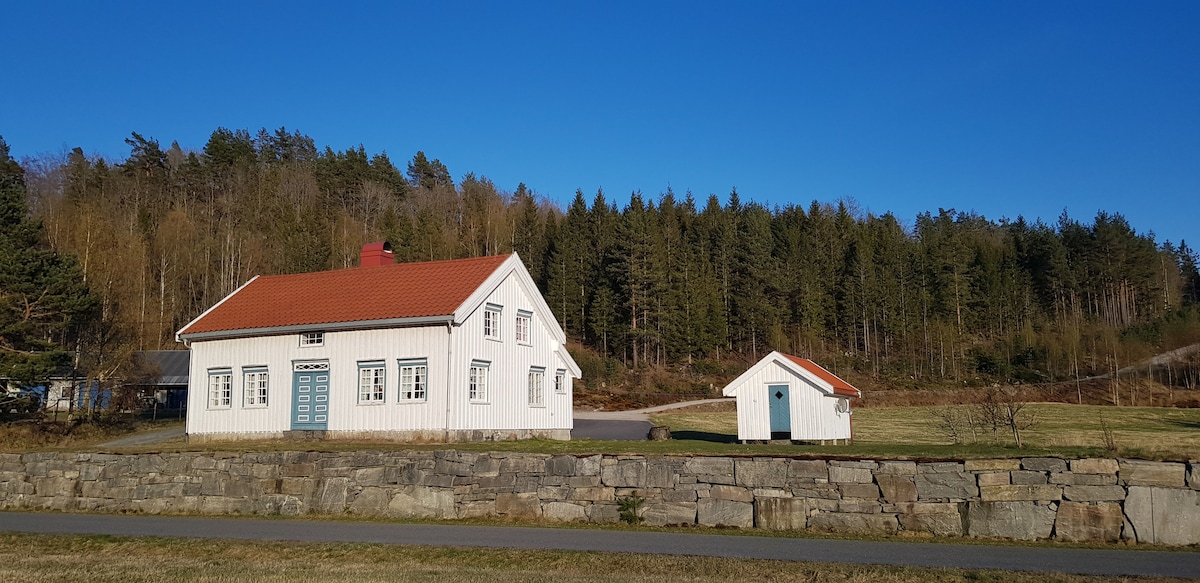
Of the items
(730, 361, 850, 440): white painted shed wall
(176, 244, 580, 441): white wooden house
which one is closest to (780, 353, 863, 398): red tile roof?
(730, 361, 850, 440): white painted shed wall

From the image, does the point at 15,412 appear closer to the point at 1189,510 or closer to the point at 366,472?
the point at 366,472

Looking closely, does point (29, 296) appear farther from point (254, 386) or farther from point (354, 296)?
point (354, 296)

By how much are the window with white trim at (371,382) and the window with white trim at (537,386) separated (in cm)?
545

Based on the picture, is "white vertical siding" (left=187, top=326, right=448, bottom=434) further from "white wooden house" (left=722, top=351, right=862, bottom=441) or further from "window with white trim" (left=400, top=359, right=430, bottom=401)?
"white wooden house" (left=722, top=351, right=862, bottom=441)

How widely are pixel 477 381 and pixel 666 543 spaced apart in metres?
15.7

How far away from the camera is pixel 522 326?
29094 mm

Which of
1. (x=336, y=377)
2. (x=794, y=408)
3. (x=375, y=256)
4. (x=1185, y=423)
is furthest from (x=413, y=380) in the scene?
(x=1185, y=423)

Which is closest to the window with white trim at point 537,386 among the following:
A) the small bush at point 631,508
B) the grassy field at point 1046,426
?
the grassy field at point 1046,426

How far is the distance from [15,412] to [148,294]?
27.5 m

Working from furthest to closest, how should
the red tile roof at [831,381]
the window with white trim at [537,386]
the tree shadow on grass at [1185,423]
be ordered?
the tree shadow on grass at [1185,423], the window with white trim at [537,386], the red tile roof at [831,381]

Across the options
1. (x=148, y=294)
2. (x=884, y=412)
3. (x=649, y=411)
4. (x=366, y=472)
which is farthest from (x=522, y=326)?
(x=148, y=294)

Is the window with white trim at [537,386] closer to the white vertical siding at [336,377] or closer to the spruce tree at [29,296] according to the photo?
the white vertical siding at [336,377]

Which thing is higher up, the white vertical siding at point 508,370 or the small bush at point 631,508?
the white vertical siding at point 508,370

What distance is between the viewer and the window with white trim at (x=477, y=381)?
25575 millimetres
